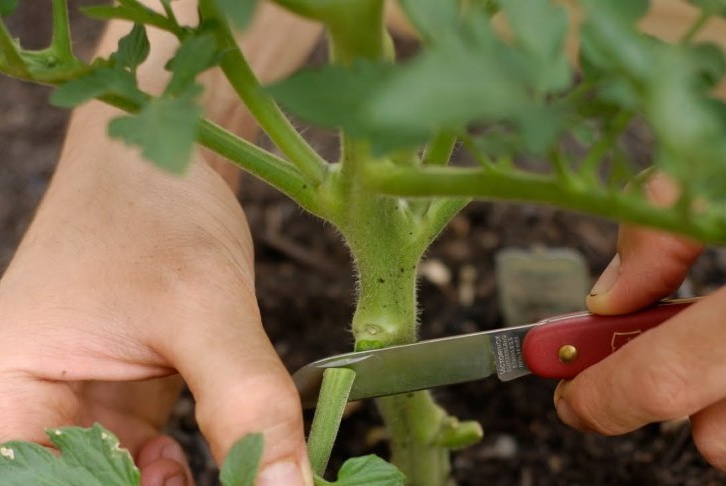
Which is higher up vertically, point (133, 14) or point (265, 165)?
point (133, 14)

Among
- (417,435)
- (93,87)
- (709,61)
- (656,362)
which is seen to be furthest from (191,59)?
(417,435)

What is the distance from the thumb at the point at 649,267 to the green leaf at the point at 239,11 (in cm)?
51

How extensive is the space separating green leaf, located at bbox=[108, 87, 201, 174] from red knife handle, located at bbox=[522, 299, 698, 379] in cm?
45

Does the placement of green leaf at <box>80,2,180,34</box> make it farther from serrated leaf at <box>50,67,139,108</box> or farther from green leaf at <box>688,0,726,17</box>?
green leaf at <box>688,0,726,17</box>

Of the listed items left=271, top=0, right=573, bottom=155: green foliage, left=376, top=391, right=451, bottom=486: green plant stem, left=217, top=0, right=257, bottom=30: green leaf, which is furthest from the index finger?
left=217, top=0, right=257, bottom=30: green leaf

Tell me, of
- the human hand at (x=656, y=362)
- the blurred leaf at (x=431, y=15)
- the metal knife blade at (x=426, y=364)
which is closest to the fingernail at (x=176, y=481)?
the metal knife blade at (x=426, y=364)

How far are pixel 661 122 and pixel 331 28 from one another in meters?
0.25

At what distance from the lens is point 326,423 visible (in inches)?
30.0

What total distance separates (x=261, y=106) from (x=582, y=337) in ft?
1.17

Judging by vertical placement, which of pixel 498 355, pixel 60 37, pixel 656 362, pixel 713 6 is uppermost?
pixel 713 6

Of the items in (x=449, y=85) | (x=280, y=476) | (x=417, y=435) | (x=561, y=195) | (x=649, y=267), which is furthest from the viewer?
(x=417, y=435)

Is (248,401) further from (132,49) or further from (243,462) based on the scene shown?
(132,49)

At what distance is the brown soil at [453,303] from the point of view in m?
1.28

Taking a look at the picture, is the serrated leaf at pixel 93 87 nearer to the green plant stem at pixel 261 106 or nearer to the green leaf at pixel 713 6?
the green plant stem at pixel 261 106
